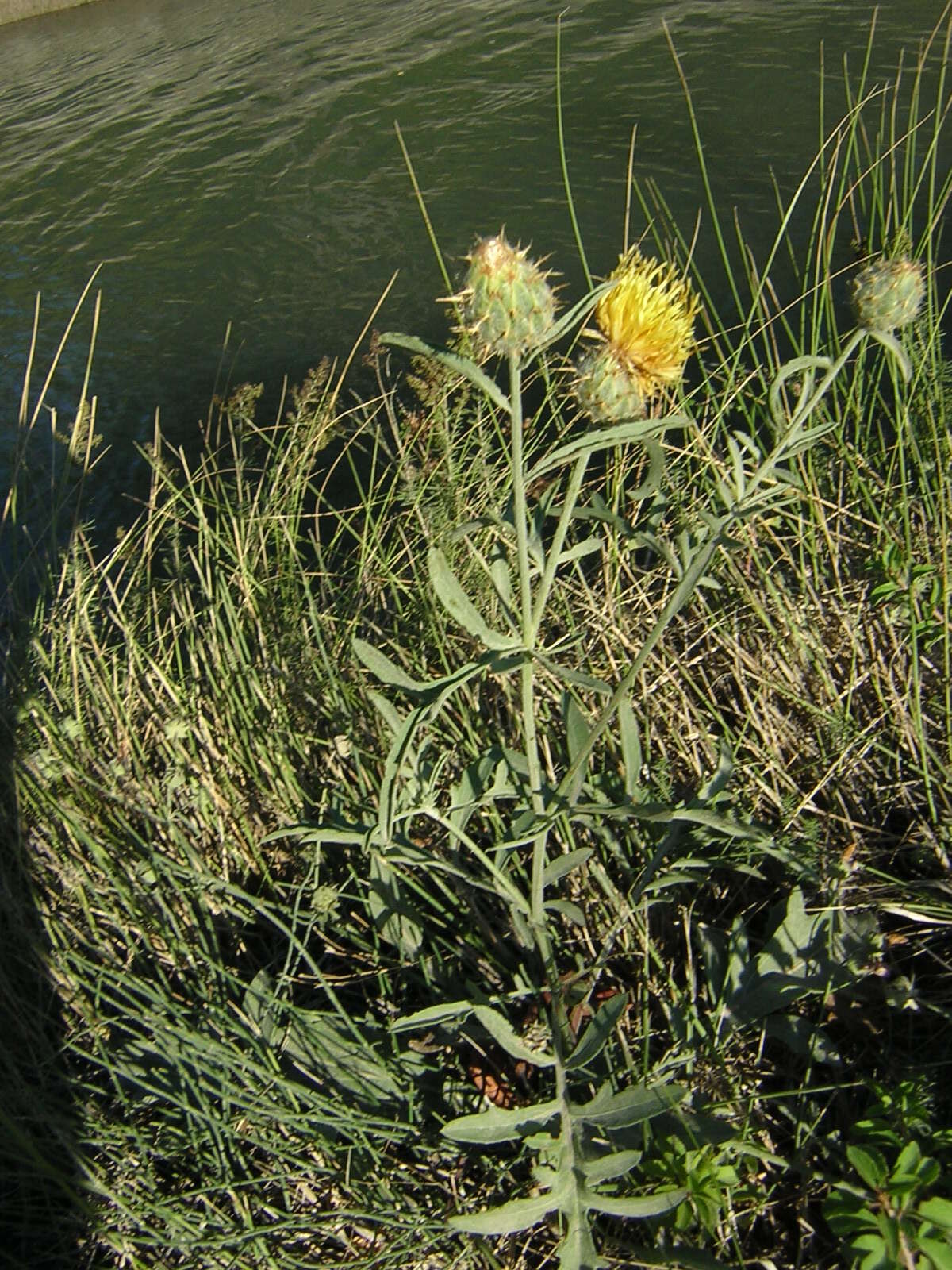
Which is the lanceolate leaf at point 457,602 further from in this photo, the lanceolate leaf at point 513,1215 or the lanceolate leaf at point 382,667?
the lanceolate leaf at point 513,1215

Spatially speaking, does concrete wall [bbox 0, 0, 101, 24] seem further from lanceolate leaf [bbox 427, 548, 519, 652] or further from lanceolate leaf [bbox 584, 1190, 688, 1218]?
lanceolate leaf [bbox 584, 1190, 688, 1218]

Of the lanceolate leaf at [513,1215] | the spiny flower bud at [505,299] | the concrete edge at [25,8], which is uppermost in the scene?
the concrete edge at [25,8]

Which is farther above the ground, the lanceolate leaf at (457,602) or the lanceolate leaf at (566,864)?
the lanceolate leaf at (457,602)

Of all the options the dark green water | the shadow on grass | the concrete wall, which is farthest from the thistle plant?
the concrete wall

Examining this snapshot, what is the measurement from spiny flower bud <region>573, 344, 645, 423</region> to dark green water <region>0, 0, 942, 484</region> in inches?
139

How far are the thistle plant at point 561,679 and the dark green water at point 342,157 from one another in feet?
11.1

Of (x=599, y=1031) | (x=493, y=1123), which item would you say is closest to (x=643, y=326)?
(x=599, y=1031)

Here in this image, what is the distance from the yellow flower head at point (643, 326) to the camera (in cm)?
120

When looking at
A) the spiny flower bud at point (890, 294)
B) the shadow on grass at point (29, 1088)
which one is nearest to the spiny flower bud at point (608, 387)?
the spiny flower bud at point (890, 294)

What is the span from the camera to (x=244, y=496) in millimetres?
2562

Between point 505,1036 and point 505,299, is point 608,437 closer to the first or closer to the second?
point 505,299

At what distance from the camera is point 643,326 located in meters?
1.20

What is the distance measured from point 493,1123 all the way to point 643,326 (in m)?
0.95

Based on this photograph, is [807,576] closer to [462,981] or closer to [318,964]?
[462,981]
